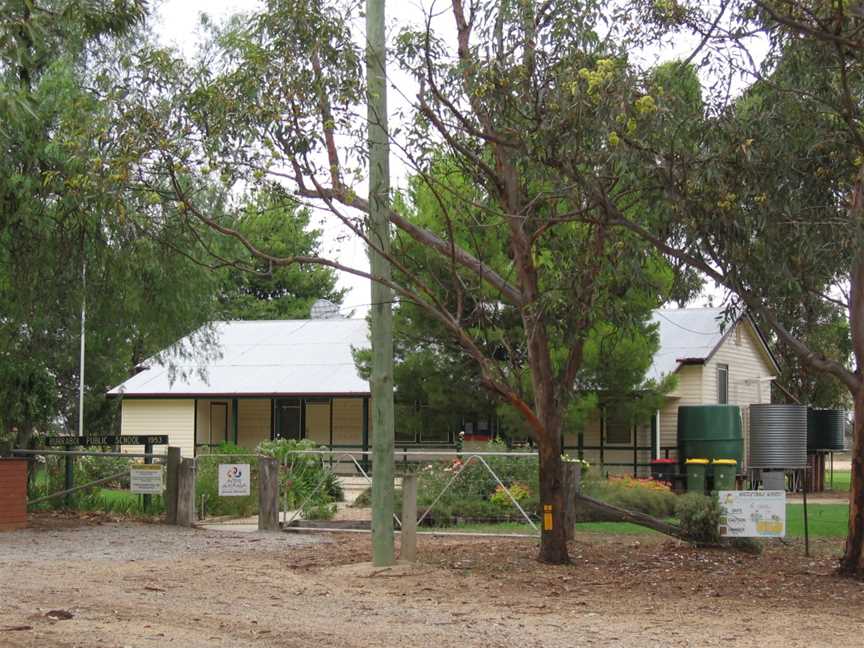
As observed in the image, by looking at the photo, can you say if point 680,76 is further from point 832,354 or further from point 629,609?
point 832,354

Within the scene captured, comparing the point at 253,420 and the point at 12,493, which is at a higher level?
the point at 253,420

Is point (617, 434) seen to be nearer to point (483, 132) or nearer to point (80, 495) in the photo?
point (80, 495)

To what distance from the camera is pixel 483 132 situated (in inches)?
535

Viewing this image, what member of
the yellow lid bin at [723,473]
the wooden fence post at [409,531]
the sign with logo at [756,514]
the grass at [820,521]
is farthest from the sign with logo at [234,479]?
the yellow lid bin at [723,473]

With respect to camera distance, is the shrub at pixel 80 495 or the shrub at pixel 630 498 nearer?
the shrub at pixel 630 498

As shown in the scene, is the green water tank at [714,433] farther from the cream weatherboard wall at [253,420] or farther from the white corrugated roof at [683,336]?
the cream weatherboard wall at [253,420]

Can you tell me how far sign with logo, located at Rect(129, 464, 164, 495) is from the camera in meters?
19.5

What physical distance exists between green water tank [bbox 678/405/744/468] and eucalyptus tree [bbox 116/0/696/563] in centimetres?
1614

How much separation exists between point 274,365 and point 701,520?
21.5 m

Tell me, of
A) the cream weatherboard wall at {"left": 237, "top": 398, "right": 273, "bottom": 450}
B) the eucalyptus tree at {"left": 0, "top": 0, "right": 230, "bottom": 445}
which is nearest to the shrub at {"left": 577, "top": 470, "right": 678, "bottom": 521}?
the eucalyptus tree at {"left": 0, "top": 0, "right": 230, "bottom": 445}

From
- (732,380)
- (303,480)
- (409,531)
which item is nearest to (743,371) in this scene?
(732,380)

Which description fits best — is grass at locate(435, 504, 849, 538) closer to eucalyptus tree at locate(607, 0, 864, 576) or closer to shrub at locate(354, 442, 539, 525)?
shrub at locate(354, 442, 539, 525)

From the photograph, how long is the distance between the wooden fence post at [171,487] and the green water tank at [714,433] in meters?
15.0

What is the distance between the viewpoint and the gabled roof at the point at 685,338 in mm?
31188
